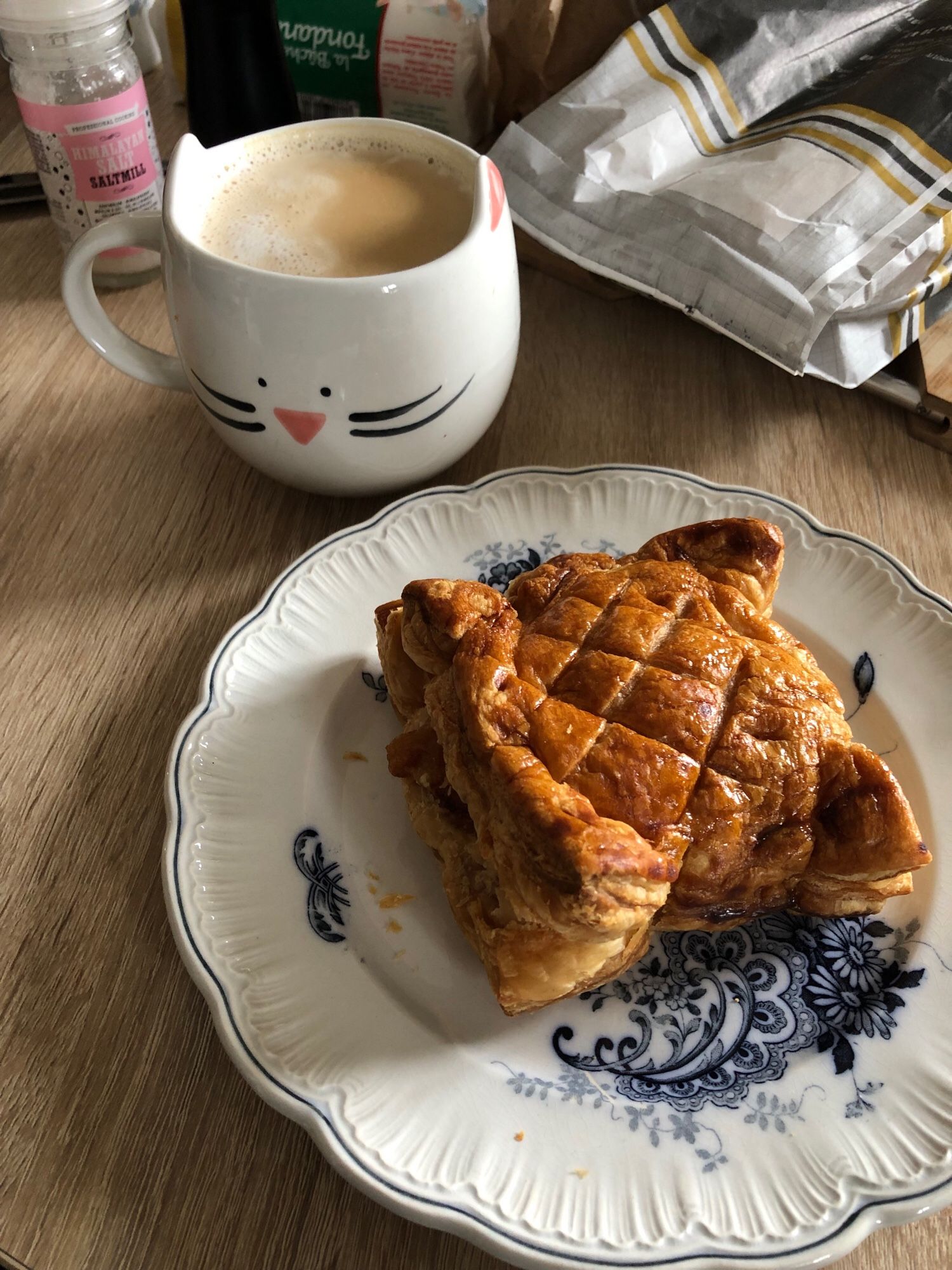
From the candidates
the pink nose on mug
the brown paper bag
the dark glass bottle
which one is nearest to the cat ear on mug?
the pink nose on mug

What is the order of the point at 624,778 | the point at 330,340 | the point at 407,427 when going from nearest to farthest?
the point at 624,778
the point at 330,340
the point at 407,427

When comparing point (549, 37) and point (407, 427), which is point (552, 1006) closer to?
point (407, 427)

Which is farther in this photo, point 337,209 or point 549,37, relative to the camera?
point 549,37

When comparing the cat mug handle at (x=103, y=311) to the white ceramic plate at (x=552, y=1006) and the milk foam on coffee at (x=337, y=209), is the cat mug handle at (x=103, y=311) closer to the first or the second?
the milk foam on coffee at (x=337, y=209)

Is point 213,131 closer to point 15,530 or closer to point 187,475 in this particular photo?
point 187,475

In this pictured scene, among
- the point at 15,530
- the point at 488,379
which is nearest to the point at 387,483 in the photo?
the point at 488,379

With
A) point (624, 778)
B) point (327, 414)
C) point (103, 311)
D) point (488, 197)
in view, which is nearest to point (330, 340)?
point (327, 414)

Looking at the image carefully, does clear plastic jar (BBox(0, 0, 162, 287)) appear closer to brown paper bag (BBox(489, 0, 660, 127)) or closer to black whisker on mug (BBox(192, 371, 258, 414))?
black whisker on mug (BBox(192, 371, 258, 414))
